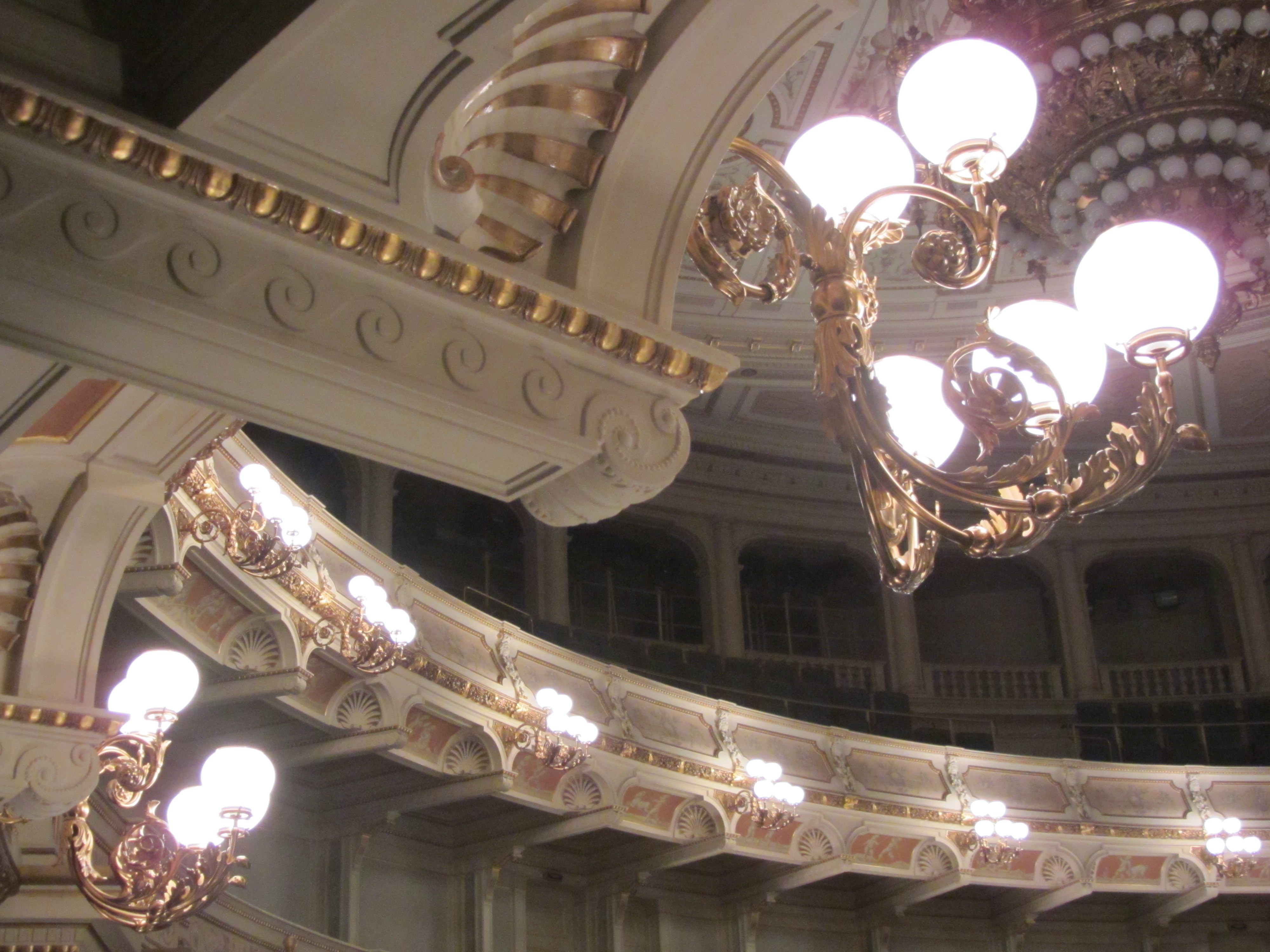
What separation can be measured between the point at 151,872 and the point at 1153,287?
4.05 m

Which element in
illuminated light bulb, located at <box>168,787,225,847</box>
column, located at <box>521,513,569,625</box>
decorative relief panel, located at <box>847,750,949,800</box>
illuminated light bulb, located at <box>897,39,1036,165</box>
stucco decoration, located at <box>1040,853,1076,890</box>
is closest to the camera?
illuminated light bulb, located at <box>897,39,1036,165</box>

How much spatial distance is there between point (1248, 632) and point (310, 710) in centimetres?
1209

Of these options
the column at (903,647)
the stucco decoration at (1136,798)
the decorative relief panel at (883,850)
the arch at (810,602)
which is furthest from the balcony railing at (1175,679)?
the decorative relief panel at (883,850)

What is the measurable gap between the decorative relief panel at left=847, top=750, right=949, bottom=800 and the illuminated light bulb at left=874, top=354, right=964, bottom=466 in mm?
Answer: 10036

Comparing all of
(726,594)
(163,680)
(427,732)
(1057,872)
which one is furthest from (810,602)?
(163,680)

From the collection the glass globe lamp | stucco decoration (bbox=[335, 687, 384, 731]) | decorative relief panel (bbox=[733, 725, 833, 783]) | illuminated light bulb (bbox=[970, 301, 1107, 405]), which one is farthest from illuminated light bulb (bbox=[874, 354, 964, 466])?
decorative relief panel (bbox=[733, 725, 833, 783])

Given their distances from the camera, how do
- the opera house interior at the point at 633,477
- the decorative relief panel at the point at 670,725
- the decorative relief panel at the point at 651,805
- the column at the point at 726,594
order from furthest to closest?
the column at the point at 726,594 < the decorative relief panel at the point at 670,725 < the decorative relief panel at the point at 651,805 < the opera house interior at the point at 633,477

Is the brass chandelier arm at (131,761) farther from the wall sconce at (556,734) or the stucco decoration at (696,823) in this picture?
the stucco decoration at (696,823)

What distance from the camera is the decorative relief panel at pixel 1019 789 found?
15.1 m

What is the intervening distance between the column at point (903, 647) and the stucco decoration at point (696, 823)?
179 inches

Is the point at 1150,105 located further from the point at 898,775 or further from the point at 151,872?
the point at 898,775

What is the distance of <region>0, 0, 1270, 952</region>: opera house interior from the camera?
2.45 metres

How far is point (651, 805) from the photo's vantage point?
41.9 feet

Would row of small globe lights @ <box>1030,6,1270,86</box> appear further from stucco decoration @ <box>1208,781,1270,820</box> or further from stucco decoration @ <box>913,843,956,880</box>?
stucco decoration @ <box>1208,781,1270,820</box>
